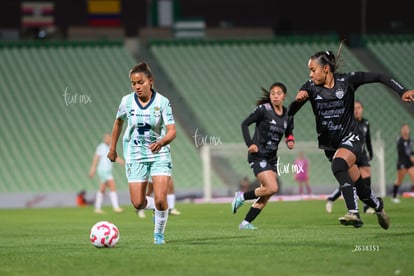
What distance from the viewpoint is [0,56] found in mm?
33312

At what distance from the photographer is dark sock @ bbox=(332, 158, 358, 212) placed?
38.9 ft

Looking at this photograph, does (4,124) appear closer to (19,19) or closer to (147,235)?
(19,19)

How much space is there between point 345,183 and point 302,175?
57.7 ft

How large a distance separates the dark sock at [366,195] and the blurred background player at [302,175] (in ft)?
54.3

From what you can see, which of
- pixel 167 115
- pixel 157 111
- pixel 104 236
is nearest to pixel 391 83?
pixel 167 115

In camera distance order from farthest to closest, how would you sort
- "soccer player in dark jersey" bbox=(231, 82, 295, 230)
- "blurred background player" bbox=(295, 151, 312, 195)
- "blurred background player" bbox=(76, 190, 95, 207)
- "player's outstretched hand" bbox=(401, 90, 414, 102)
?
"blurred background player" bbox=(295, 151, 312, 195), "blurred background player" bbox=(76, 190, 95, 207), "soccer player in dark jersey" bbox=(231, 82, 295, 230), "player's outstretched hand" bbox=(401, 90, 414, 102)

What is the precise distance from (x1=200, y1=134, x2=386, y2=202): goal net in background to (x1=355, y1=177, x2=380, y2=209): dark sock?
1627cm

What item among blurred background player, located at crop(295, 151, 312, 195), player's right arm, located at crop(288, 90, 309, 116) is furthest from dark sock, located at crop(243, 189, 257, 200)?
blurred background player, located at crop(295, 151, 312, 195)

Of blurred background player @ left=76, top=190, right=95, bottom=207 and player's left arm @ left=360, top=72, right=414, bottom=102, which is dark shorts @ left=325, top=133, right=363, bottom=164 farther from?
blurred background player @ left=76, top=190, right=95, bottom=207

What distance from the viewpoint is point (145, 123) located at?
11.0 m

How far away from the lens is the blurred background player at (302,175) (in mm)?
29062

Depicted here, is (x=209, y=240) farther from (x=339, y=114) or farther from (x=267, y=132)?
(x=267, y=132)

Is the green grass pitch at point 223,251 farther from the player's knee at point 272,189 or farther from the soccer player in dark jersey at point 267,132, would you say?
the soccer player in dark jersey at point 267,132

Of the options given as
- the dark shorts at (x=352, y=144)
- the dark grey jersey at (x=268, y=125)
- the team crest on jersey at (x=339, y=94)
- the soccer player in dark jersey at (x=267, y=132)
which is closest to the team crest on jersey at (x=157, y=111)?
the team crest on jersey at (x=339, y=94)
